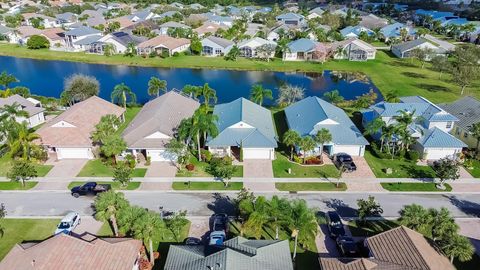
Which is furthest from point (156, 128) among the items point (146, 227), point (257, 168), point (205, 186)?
point (146, 227)

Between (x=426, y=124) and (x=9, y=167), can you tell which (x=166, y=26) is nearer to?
(x=9, y=167)

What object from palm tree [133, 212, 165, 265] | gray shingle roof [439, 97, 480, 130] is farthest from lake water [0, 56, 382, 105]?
palm tree [133, 212, 165, 265]

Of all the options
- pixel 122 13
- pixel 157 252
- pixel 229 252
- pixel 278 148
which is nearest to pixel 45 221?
pixel 157 252

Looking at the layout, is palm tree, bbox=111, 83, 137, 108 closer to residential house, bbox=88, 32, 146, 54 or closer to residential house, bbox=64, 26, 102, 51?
residential house, bbox=88, 32, 146, 54

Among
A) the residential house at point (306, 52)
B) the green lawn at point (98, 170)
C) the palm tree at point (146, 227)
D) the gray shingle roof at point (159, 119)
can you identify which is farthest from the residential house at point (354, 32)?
the palm tree at point (146, 227)

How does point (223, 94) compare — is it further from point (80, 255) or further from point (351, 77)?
point (80, 255)

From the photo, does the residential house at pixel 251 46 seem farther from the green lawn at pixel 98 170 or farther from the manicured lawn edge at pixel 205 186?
the manicured lawn edge at pixel 205 186
